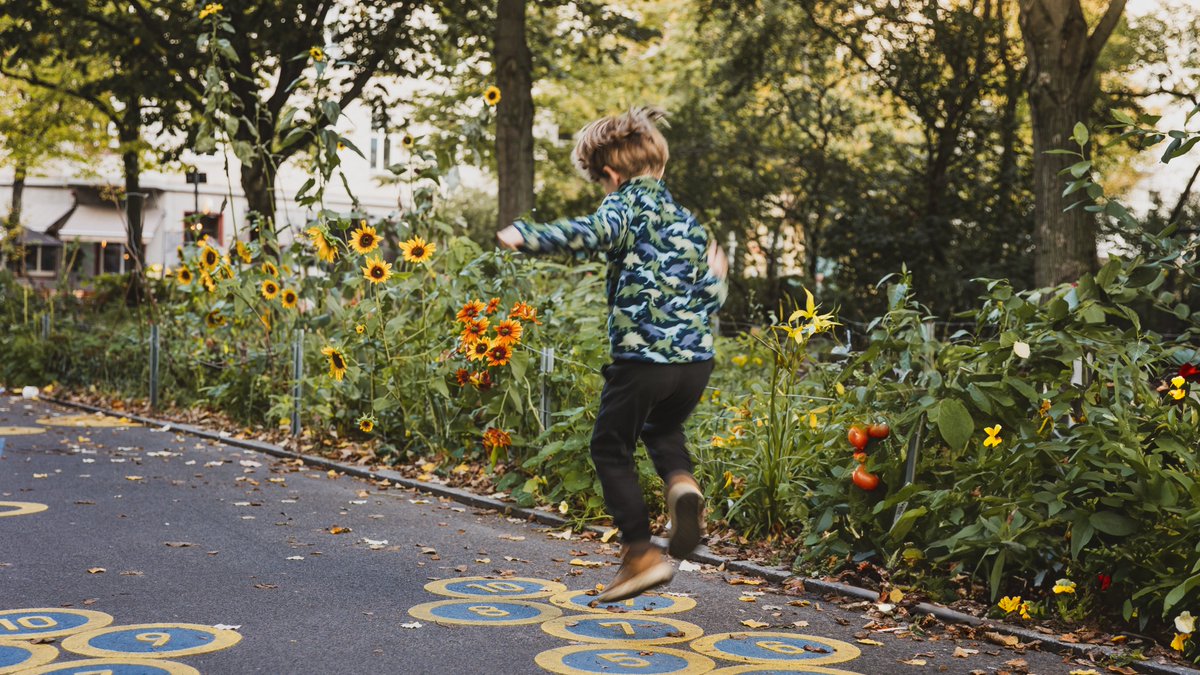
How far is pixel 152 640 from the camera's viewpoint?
4617 millimetres

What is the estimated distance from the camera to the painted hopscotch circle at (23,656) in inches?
164

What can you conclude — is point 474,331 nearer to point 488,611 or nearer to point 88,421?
point 488,611

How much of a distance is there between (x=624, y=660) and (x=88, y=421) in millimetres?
10577

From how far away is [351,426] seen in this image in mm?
10922

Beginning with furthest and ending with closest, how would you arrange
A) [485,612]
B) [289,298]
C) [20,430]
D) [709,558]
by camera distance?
[20,430] → [289,298] → [709,558] → [485,612]

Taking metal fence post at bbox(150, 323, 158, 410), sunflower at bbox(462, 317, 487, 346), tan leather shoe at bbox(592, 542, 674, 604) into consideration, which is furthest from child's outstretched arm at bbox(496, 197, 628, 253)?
metal fence post at bbox(150, 323, 158, 410)

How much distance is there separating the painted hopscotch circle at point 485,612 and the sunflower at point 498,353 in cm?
298

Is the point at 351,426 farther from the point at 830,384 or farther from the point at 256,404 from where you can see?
the point at 830,384

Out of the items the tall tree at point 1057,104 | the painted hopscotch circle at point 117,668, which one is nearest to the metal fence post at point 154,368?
the tall tree at point 1057,104

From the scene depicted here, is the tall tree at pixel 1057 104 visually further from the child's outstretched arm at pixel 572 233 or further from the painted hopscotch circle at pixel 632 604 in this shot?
the child's outstretched arm at pixel 572 233

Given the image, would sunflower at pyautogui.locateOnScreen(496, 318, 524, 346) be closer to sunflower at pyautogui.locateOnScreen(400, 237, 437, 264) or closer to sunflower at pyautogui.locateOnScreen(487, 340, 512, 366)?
sunflower at pyautogui.locateOnScreen(487, 340, 512, 366)

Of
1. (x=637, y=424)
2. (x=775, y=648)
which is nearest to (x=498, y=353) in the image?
(x=637, y=424)

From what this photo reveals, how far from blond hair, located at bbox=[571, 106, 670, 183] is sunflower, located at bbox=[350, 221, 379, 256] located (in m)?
4.89

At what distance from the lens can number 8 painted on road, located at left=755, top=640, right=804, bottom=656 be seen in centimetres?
479
